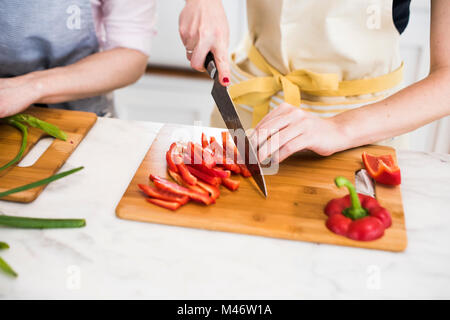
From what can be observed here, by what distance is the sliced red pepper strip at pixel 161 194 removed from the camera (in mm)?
1028

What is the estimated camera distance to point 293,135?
1.16 m

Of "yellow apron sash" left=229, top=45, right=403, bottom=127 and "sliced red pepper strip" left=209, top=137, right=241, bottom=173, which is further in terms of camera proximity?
"yellow apron sash" left=229, top=45, right=403, bottom=127

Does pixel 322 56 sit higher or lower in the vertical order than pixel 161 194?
higher

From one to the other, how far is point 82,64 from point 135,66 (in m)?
0.19

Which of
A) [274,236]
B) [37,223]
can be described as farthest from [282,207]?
[37,223]

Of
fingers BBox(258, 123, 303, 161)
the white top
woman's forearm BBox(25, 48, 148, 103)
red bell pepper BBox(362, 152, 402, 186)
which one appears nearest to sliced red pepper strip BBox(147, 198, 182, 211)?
fingers BBox(258, 123, 303, 161)

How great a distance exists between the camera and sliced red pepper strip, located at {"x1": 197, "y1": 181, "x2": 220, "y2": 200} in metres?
1.04

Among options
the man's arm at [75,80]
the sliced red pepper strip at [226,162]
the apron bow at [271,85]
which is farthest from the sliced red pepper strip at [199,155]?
the man's arm at [75,80]

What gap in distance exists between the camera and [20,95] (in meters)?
1.32

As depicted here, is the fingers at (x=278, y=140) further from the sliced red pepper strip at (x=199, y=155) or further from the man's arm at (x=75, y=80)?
the man's arm at (x=75, y=80)

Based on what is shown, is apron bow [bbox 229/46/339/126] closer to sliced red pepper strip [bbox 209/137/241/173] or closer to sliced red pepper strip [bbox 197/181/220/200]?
sliced red pepper strip [bbox 209/137/241/173]

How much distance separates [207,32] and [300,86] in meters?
0.33

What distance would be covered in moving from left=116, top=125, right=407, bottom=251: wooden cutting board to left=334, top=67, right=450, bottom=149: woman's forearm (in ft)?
0.29

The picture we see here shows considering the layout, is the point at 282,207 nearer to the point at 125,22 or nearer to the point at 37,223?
the point at 37,223
